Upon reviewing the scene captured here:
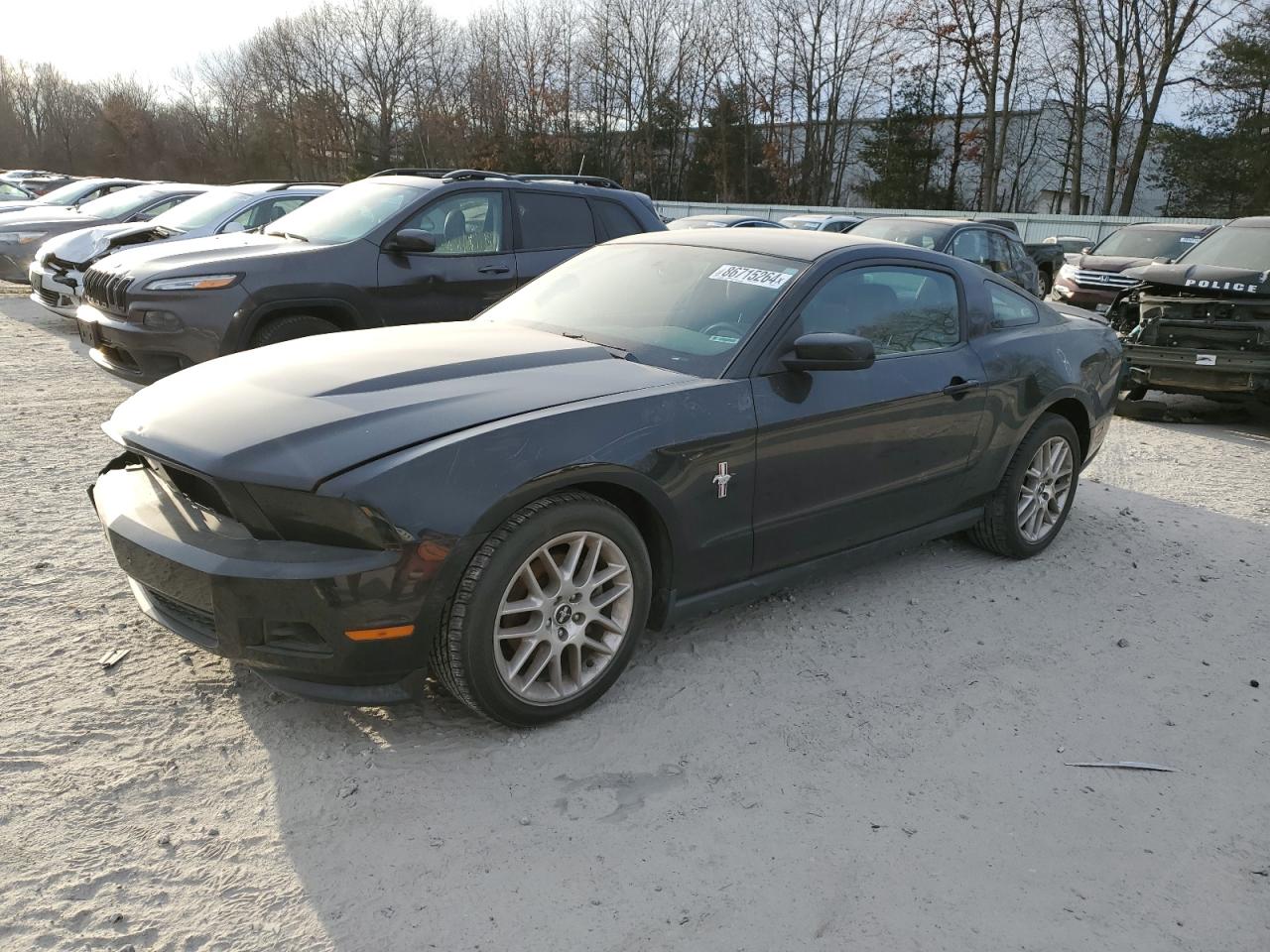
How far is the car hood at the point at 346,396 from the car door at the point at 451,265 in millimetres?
2933

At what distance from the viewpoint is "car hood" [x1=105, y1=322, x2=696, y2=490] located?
9.16 ft

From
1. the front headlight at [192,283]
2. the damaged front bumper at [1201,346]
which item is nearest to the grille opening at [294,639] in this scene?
the front headlight at [192,283]

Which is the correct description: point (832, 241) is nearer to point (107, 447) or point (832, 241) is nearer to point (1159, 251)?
point (107, 447)

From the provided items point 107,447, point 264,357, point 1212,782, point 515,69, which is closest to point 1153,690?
point 1212,782

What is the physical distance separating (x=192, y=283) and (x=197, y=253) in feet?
1.93

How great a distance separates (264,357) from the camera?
3602 millimetres

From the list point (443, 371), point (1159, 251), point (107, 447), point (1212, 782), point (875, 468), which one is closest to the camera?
point (1212, 782)

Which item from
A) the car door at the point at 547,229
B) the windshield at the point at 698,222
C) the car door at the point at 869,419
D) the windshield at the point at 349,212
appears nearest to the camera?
the car door at the point at 869,419

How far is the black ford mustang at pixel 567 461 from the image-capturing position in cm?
272

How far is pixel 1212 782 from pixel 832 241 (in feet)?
8.26

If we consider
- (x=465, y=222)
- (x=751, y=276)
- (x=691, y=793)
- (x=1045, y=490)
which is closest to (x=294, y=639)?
(x=691, y=793)

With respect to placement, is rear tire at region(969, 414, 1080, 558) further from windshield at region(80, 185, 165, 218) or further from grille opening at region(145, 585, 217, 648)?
windshield at region(80, 185, 165, 218)

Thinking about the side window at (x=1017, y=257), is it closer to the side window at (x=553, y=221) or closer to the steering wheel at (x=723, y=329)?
the side window at (x=553, y=221)

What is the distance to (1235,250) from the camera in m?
8.87
